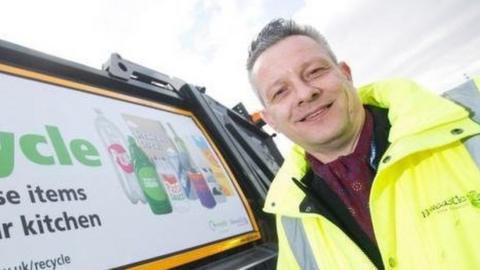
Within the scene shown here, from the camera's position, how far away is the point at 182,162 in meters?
2.14

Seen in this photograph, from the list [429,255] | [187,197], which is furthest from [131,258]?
[429,255]

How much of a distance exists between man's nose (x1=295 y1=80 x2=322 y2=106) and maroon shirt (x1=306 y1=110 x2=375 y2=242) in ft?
0.70

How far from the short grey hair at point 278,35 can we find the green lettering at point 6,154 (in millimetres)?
968

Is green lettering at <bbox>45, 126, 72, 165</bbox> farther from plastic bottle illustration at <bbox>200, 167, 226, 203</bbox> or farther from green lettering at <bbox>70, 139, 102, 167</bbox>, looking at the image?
plastic bottle illustration at <bbox>200, 167, 226, 203</bbox>

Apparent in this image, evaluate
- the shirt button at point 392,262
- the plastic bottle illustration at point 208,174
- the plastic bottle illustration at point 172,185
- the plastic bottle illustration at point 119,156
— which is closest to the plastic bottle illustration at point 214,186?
the plastic bottle illustration at point 208,174

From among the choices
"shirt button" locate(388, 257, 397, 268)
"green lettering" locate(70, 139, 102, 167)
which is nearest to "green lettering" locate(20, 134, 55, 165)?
"green lettering" locate(70, 139, 102, 167)

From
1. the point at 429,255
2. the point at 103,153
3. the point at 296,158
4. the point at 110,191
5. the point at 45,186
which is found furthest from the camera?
the point at 296,158

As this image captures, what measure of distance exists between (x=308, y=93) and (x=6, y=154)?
1007 millimetres

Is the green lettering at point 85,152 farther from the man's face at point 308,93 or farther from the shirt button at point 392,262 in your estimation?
the shirt button at point 392,262

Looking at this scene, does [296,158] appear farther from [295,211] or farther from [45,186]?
[45,186]

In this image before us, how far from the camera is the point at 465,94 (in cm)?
142

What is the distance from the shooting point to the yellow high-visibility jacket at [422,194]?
4.08 ft

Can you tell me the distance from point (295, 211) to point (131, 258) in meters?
0.59

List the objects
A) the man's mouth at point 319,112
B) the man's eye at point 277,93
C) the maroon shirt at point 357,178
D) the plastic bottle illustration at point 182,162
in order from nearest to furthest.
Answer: the maroon shirt at point 357,178 < the man's mouth at point 319,112 < the man's eye at point 277,93 < the plastic bottle illustration at point 182,162
